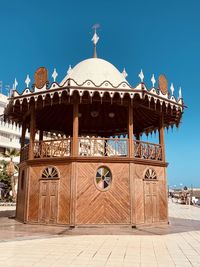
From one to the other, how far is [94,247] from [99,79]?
411 inches

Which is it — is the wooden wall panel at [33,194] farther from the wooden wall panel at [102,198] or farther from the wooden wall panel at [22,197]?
the wooden wall panel at [102,198]

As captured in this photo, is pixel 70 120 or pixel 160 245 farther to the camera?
pixel 70 120

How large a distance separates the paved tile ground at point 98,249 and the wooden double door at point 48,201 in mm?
2358

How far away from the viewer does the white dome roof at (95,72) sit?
17125mm

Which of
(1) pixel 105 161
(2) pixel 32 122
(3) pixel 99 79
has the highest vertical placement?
(3) pixel 99 79

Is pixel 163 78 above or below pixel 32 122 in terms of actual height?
above

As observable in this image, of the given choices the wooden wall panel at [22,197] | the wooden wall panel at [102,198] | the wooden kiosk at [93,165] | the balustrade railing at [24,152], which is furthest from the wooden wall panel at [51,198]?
the balustrade railing at [24,152]

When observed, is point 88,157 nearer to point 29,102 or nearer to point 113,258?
point 29,102

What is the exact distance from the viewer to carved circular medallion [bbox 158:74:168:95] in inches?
652

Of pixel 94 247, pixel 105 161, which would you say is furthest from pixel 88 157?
pixel 94 247

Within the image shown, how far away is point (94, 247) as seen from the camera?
9234mm

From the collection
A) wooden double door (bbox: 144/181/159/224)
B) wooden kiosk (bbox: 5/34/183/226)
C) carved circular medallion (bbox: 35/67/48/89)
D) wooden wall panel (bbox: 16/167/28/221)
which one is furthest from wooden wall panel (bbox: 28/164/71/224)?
carved circular medallion (bbox: 35/67/48/89)

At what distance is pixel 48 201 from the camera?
1516 centimetres

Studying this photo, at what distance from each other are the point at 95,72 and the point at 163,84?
4.22 meters
